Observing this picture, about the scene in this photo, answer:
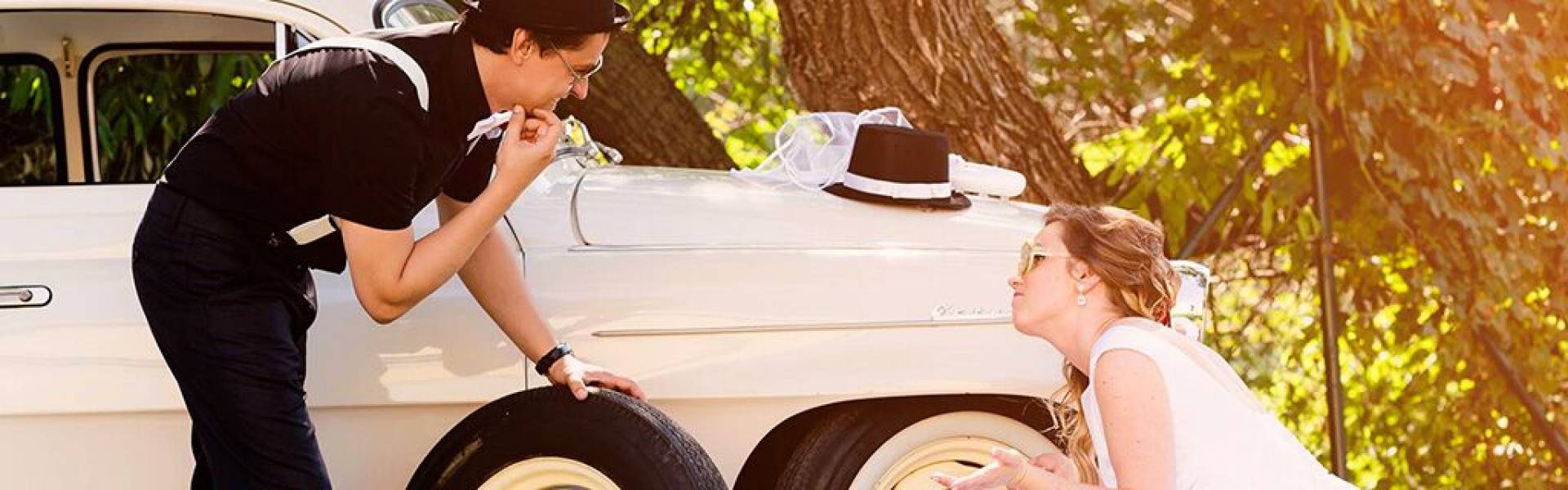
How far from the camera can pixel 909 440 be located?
463cm

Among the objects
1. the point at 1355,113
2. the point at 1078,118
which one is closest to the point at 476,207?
the point at 1355,113

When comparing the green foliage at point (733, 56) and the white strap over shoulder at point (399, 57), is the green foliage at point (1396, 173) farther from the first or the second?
the white strap over shoulder at point (399, 57)

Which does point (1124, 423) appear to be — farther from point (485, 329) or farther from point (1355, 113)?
point (1355, 113)

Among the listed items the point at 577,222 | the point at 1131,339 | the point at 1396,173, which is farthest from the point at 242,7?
the point at 1396,173

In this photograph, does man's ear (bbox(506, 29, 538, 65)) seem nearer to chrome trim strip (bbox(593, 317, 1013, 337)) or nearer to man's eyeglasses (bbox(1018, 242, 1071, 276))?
chrome trim strip (bbox(593, 317, 1013, 337))

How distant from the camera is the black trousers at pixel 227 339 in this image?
12.9 ft

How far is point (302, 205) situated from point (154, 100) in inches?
84.5

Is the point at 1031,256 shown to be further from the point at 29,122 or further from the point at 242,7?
the point at 29,122

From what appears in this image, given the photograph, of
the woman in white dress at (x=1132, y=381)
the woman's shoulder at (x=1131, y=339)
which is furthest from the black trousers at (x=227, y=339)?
the woman's shoulder at (x=1131, y=339)

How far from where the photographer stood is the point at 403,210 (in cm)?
379

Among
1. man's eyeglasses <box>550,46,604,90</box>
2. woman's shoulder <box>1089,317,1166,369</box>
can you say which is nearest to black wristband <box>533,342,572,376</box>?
man's eyeglasses <box>550,46,604,90</box>

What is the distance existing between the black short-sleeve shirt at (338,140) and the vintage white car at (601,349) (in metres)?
0.50

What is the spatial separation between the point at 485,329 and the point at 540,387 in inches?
8.0

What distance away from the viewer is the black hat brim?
481 cm
